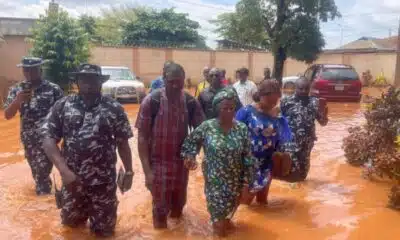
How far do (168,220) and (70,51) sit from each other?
14.1 m

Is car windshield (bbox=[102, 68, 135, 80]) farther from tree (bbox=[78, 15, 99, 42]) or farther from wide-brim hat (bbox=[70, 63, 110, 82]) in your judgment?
tree (bbox=[78, 15, 99, 42])

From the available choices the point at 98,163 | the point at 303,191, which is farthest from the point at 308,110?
the point at 98,163

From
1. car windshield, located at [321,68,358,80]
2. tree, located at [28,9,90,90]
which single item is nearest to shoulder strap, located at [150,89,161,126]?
tree, located at [28,9,90,90]

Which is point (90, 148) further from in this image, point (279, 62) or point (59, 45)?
point (279, 62)

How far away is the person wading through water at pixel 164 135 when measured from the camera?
4.92 meters

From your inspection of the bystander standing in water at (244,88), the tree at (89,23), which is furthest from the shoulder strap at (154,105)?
the tree at (89,23)

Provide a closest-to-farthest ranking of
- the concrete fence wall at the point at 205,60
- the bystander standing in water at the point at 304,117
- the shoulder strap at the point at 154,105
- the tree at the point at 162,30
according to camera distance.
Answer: the shoulder strap at the point at 154,105 → the bystander standing in water at the point at 304,117 → the concrete fence wall at the point at 205,60 → the tree at the point at 162,30

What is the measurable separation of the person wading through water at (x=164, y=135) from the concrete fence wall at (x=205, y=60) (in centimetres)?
2192

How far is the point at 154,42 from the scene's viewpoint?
36562 millimetres

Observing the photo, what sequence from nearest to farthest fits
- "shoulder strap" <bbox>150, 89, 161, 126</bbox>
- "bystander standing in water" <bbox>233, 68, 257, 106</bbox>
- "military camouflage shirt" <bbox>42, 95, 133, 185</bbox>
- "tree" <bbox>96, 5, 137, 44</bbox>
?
"military camouflage shirt" <bbox>42, 95, 133, 185</bbox> → "shoulder strap" <bbox>150, 89, 161, 126</bbox> → "bystander standing in water" <bbox>233, 68, 257, 106</bbox> → "tree" <bbox>96, 5, 137, 44</bbox>

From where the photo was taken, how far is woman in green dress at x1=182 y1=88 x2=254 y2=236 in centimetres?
482

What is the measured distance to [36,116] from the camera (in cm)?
643

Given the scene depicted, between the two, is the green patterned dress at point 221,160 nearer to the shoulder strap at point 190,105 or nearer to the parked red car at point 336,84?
Answer: the shoulder strap at point 190,105

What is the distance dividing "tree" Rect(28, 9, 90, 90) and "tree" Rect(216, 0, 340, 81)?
832 centimetres
